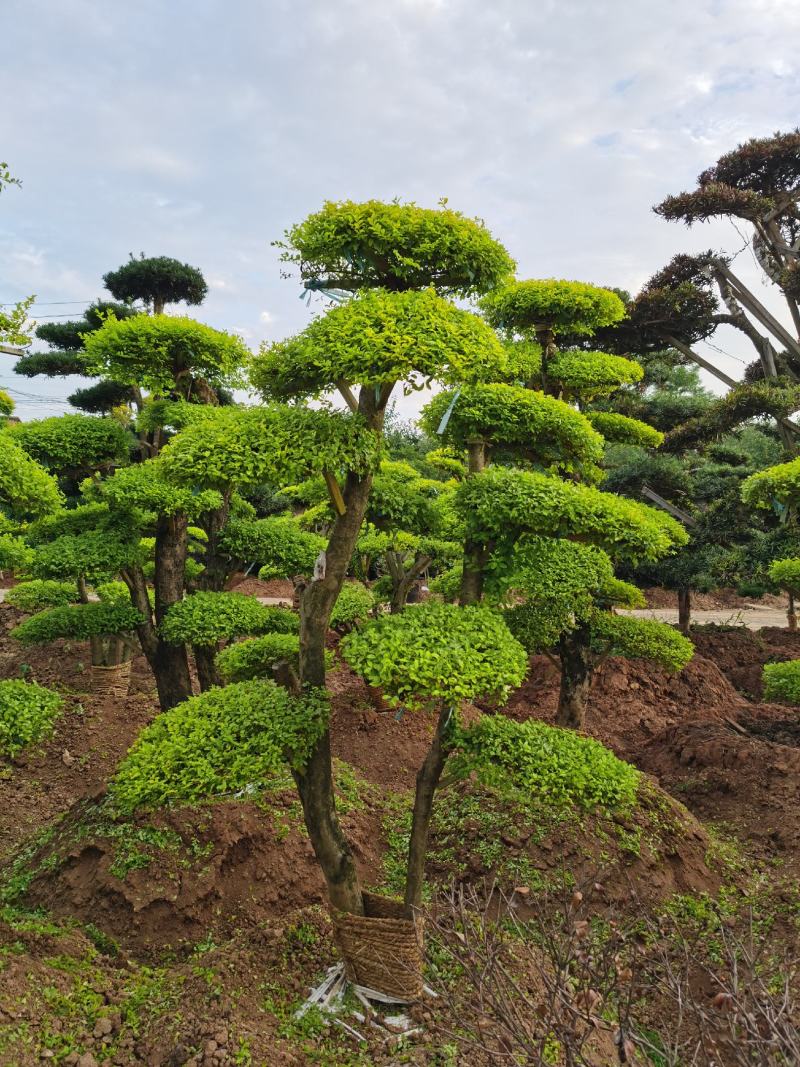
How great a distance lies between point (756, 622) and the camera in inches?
699

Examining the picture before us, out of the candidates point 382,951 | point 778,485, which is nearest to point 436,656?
point 382,951

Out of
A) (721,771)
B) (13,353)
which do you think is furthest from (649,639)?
(13,353)

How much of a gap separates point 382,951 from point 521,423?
11.7ft

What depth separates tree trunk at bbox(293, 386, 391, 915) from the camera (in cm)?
416

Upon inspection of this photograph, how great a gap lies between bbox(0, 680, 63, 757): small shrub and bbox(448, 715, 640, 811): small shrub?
3.28 metres

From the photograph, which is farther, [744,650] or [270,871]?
[744,650]

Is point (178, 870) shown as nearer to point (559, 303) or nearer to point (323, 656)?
point (323, 656)

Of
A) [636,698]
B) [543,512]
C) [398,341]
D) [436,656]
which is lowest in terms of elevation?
[636,698]

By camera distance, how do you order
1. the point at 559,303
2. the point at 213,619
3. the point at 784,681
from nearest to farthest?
1. the point at 213,619
2. the point at 784,681
3. the point at 559,303

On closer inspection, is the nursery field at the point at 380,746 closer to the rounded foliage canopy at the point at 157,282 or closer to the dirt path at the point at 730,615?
the rounded foliage canopy at the point at 157,282

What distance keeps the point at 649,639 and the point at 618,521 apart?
3.79 m

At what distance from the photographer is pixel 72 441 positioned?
6.77 meters

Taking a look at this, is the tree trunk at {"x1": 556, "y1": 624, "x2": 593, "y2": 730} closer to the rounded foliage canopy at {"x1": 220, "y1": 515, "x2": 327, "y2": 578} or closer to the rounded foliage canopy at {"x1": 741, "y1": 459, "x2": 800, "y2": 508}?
the rounded foliage canopy at {"x1": 741, "y1": 459, "x2": 800, "y2": 508}

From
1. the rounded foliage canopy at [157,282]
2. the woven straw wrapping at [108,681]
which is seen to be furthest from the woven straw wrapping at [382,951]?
the rounded foliage canopy at [157,282]
